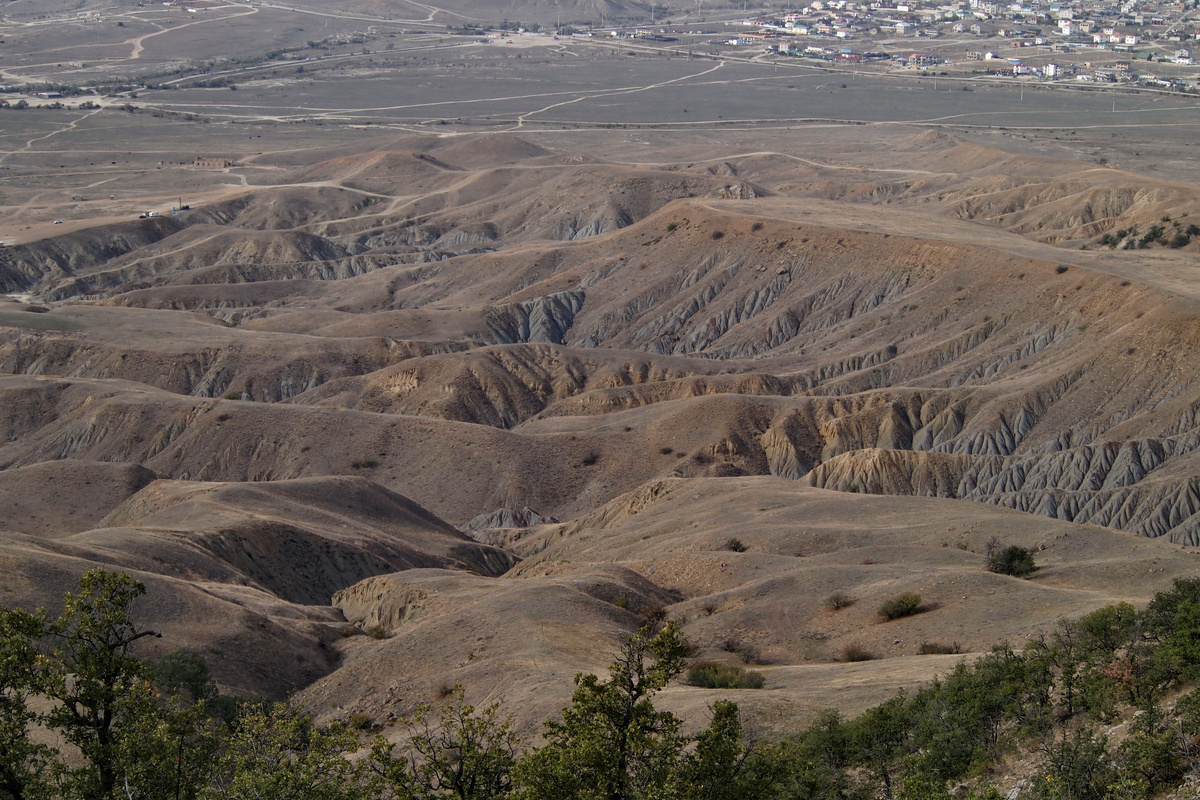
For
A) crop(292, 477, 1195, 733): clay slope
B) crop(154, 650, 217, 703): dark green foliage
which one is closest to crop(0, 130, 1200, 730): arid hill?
crop(292, 477, 1195, 733): clay slope

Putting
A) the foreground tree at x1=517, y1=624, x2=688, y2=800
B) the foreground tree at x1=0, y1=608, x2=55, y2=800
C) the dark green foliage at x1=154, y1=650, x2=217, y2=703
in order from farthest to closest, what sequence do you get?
the dark green foliage at x1=154, y1=650, x2=217, y2=703 → the foreground tree at x1=0, y1=608, x2=55, y2=800 → the foreground tree at x1=517, y1=624, x2=688, y2=800

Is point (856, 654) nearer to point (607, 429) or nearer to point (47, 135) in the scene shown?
point (607, 429)

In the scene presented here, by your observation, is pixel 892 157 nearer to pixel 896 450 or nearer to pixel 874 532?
pixel 896 450

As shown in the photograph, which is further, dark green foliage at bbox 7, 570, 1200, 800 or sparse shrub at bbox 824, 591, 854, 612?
sparse shrub at bbox 824, 591, 854, 612

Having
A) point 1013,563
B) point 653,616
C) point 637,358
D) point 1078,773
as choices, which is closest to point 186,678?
point 653,616

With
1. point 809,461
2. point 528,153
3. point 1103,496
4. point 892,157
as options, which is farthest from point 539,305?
point 892,157

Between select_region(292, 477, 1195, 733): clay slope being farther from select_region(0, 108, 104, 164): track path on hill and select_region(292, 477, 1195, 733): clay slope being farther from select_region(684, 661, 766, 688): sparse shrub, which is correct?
select_region(0, 108, 104, 164): track path on hill
